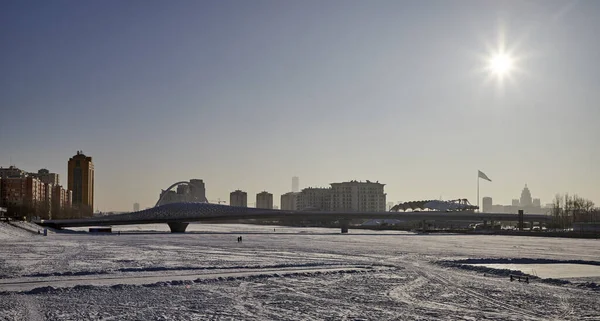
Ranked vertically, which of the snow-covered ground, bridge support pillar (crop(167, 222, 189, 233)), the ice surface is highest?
the snow-covered ground

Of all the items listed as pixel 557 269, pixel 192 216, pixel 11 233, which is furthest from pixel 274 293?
pixel 192 216

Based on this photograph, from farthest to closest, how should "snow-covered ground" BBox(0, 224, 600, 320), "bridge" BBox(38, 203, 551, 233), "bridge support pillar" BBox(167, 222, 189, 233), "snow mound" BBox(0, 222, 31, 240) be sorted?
"bridge" BBox(38, 203, 551, 233) → "bridge support pillar" BBox(167, 222, 189, 233) → "snow mound" BBox(0, 222, 31, 240) → "snow-covered ground" BBox(0, 224, 600, 320)

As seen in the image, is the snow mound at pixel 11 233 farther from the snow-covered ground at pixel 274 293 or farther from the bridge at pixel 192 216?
the snow-covered ground at pixel 274 293

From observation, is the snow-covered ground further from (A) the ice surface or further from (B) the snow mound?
(B) the snow mound

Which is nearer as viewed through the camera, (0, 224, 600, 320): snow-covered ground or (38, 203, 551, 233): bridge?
(0, 224, 600, 320): snow-covered ground

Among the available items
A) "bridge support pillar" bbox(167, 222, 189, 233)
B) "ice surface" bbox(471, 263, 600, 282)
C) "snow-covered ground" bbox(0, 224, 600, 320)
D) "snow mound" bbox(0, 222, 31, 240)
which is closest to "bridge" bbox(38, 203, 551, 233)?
"bridge support pillar" bbox(167, 222, 189, 233)

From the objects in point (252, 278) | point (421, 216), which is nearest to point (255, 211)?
point (421, 216)

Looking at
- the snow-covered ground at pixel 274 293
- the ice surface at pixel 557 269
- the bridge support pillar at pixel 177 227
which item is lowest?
the bridge support pillar at pixel 177 227

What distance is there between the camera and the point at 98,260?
136 feet

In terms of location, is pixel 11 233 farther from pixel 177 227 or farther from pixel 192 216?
pixel 192 216

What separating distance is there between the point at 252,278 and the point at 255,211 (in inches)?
4952

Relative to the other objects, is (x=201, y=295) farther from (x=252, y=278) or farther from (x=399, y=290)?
(x=399, y=290)

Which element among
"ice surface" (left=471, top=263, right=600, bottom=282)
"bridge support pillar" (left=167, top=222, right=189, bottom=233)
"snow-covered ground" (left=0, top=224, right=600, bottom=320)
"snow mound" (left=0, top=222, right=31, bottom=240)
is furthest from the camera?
"bridge support pillar" (left=167, top=222, right=189, bottom=233)

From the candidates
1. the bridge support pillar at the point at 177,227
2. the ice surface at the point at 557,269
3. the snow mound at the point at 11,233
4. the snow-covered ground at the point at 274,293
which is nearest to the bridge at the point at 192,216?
the bridge support pillar at the point at 177,227
